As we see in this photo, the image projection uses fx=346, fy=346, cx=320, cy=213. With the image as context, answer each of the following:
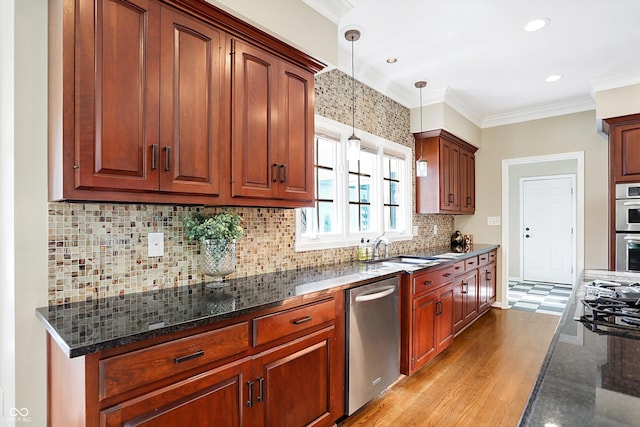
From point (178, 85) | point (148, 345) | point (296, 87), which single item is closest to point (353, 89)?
point (296, 87)

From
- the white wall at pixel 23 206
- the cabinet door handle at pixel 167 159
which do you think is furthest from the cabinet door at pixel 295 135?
the white wall at pixel 23 206

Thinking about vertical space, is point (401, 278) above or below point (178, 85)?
below

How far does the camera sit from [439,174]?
162 inches

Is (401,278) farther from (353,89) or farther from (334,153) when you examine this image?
(353,89)

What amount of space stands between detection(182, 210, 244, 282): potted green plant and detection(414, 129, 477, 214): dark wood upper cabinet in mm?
2827

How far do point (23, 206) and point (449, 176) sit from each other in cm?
410

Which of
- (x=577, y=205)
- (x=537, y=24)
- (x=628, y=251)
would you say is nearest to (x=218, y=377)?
(x=537, y=24)

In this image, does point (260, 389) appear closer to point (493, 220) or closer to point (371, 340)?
point (371, 340)

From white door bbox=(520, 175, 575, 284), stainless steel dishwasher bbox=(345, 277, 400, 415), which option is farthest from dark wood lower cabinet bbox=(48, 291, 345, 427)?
white door bbox=(520, 175, 575, 284)

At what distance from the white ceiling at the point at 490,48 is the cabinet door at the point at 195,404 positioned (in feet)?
7.04

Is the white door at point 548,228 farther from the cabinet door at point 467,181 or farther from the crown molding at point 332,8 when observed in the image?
the crown molding at point 332,8

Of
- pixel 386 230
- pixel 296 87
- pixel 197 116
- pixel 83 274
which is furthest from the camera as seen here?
pixel 386 230

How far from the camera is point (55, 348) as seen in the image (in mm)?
1371

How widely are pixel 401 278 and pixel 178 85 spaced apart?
6.63 ft
